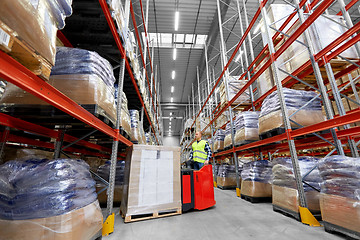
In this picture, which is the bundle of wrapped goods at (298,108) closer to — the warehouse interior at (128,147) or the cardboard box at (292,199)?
the warehouse interior at (128,147)

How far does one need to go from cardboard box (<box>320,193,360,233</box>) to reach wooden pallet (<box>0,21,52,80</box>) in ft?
11.0

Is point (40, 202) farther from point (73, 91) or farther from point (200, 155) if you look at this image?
point (200, 155)

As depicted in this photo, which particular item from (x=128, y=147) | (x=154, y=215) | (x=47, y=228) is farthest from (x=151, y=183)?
(x=47, y=228)

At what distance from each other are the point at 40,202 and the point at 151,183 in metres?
1.74

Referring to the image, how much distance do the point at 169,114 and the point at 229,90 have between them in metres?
20.1

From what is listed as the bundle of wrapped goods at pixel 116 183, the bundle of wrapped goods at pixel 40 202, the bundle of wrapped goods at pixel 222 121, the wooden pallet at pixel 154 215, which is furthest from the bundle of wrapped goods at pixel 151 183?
the bundle of wrapped goods at pixel 222 121

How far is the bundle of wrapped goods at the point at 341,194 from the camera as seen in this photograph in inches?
75.3

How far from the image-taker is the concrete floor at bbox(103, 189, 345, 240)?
2.21m

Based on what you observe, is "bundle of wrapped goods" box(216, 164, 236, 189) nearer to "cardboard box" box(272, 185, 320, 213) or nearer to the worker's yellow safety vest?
the worker's yellow safety vest

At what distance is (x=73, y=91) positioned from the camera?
191 centimetres

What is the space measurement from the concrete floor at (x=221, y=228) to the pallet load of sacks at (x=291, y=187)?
21 centimetres

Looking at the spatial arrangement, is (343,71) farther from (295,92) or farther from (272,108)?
(272,108)

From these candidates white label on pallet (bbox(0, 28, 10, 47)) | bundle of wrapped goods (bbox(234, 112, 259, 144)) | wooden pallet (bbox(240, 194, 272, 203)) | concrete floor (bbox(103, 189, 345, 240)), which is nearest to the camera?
white label on pallet (bbox(0, 28, 10, 47))

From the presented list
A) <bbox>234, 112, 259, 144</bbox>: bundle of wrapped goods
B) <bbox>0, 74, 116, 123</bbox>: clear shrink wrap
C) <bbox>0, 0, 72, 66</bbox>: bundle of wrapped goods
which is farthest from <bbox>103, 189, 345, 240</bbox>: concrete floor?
<bbox>0, 0, 72, 66</bbox>: bundle of wrapped goods
